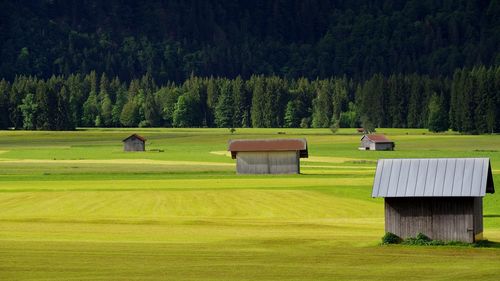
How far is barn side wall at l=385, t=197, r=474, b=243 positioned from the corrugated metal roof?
0.60 meters

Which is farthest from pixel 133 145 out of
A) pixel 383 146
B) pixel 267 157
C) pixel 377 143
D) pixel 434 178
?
pixel 434 178

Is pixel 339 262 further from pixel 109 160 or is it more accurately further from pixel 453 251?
pixel 109 160

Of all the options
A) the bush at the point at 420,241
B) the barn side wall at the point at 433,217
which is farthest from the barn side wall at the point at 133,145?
the bush at the point at 420,241

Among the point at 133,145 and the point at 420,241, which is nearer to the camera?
the point at 420,241

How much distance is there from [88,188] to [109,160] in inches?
2189

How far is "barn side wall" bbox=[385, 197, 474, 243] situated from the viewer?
57.7 metres

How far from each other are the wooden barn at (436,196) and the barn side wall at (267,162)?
59599 mm

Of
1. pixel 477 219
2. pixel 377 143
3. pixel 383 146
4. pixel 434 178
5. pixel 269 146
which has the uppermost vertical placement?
pixel 269 146

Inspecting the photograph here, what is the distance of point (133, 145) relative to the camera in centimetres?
17688

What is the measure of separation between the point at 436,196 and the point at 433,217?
127 centimetres

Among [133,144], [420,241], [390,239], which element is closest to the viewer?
[390,239]

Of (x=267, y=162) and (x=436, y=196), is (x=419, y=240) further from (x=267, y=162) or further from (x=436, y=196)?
(x=267, y=162)

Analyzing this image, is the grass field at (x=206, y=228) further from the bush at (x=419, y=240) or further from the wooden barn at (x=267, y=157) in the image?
the wooden barn at (x=267, y=157)

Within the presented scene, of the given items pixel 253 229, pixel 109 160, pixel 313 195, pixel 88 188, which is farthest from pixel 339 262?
pixel 109 160
